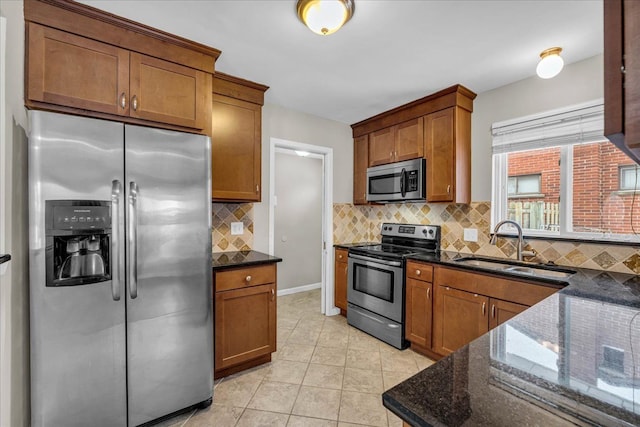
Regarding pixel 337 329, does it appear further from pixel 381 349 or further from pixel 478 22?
pixel 478 22

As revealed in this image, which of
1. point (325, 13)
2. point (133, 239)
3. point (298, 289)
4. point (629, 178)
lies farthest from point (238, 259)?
point (629, 178)

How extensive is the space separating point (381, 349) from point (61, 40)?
3.21 m

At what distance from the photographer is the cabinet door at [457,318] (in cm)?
224

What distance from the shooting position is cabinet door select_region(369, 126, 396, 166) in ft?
11.0

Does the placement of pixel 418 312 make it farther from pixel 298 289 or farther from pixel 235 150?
pixel 298 289

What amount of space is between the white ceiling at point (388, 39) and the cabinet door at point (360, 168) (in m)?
0.99

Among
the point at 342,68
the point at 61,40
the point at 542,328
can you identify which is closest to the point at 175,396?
the point at 542,328

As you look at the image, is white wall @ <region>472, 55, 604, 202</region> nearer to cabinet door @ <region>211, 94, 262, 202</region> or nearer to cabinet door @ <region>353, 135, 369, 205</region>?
cabinet door @ <region>353, 135, 369, 205</region>

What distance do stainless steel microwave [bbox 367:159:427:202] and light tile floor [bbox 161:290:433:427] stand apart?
151 centimetres

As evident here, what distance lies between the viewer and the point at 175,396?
5.98ft

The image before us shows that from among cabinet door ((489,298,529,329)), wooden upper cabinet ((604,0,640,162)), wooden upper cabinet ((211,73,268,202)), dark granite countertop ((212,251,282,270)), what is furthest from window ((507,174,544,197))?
wooden upper cabinet ((604,0,640,162))

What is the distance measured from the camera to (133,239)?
1.65 meters

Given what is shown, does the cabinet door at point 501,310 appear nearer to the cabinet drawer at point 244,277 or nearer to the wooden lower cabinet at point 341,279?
the wooden lower cabinet at point 341,279

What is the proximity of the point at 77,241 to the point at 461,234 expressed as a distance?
307cm
